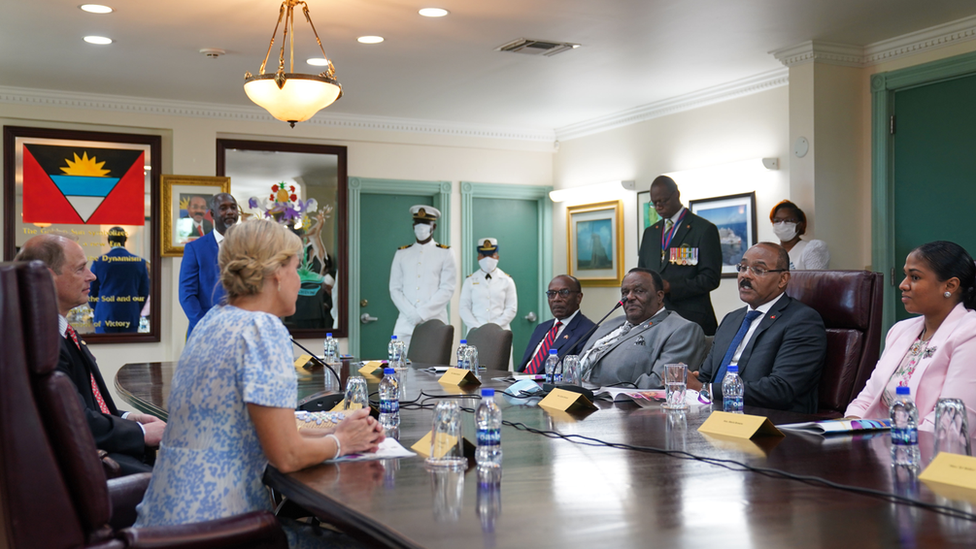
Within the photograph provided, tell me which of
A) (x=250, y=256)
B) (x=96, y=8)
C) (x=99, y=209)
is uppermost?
(x=96, y=8)

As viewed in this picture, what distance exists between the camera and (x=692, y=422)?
2201 millimetres

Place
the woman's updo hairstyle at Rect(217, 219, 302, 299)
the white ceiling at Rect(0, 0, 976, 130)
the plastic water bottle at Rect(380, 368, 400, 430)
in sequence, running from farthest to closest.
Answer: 1. the white ceiling at Rect(0, 0, 976, 130)
2. the plastic water bottle at Rect(380, 368, 400, 430)
3. the woman's updo hairstyle at Rect(217, 219, 302, 299)

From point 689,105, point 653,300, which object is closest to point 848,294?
point 653,300

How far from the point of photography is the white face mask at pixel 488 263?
702 cm

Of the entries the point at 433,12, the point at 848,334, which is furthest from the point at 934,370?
the point at 433,12

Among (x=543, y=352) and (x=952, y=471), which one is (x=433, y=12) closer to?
(x=543, y=352)

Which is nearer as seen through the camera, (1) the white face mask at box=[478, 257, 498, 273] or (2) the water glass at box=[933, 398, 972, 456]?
(2) the water glass at box=[933, 398, 972, 456]

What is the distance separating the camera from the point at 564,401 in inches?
98.0

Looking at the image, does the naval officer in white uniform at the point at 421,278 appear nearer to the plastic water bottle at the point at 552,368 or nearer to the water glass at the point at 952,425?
the plastic water bottle at the point at 552,368

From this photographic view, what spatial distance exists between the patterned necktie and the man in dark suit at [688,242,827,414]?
1111 millimetres

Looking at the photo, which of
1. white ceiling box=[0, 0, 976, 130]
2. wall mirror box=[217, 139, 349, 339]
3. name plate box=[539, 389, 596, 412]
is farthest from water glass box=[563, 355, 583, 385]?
wall mirror box=[217, 139, 349, 339]

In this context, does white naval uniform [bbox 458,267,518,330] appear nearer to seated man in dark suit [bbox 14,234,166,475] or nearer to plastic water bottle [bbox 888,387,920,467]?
seated man in dark suit [bbox 14,234,166,475]

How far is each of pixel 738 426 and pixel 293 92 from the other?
272 cm

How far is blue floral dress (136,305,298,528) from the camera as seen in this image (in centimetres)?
158
